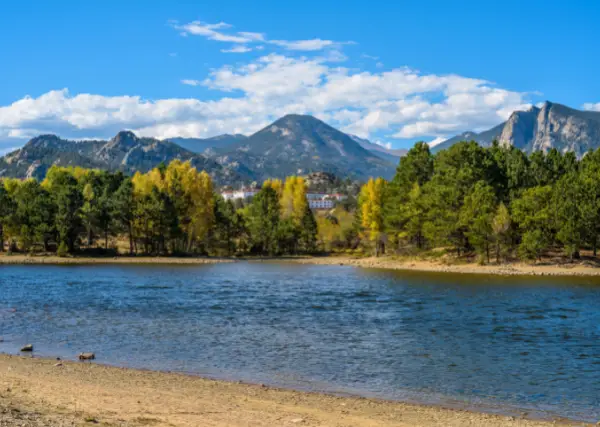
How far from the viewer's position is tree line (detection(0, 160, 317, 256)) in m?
104

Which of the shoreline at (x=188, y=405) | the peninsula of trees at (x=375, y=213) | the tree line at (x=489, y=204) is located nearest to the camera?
the shoreline at (x=188, y=405)

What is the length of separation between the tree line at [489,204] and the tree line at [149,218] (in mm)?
19004

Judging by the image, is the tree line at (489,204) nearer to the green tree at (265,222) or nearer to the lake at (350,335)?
the green tree at (265,222)

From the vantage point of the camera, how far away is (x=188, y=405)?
683 inches

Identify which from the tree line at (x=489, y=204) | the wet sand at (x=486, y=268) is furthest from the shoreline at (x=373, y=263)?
the tree line at (x=489, y=204)

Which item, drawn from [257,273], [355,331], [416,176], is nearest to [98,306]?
[355,331]

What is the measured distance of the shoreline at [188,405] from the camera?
15.4 meters

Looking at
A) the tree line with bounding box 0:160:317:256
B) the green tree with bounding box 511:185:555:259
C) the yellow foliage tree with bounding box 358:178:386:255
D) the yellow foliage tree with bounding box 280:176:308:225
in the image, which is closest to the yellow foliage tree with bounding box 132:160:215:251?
the tree line with bounding box 0:160:317:256

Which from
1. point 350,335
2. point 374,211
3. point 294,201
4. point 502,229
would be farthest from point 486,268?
Result: point 350,335

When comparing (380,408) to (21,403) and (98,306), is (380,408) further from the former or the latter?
(98,306)

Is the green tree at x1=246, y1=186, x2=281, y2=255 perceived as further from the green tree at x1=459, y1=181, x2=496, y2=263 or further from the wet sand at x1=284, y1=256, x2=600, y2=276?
the green tree at x1=459, y1=181, x2=496, y2=263

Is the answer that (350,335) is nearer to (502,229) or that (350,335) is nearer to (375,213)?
(502,229)

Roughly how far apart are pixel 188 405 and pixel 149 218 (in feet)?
300

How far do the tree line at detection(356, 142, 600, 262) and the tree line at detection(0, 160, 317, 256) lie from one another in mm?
19004
